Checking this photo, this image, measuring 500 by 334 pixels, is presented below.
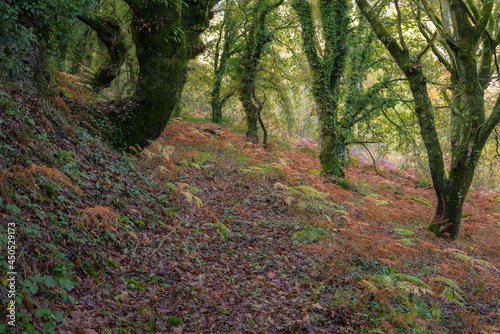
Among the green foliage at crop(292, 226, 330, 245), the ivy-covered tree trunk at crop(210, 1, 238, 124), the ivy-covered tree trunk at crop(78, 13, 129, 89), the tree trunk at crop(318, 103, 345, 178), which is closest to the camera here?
the green foliage at crop(292, 226, 330, 245)

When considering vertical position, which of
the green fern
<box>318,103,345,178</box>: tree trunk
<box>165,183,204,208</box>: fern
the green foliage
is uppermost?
<box>318,103,345,178</box>: tree trunk

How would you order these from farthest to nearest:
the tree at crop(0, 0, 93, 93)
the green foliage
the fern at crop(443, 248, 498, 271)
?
1. the green foliage
2. the fern at crop(443, 248, 498, 271)
3. the tree at crop(0, 0, 93, 93)

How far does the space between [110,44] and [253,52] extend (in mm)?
5945

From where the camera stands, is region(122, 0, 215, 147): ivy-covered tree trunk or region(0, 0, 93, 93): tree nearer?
region(0, 0, 93, 93): tree

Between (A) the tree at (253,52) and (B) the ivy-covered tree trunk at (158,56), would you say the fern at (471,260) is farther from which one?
(A) the tree at (253,52)

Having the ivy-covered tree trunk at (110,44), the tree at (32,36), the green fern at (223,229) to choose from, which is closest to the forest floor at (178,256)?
the green fern at (223,229)

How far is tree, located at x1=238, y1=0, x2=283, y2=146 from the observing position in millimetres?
12620

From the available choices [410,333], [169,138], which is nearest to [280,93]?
[169,138]

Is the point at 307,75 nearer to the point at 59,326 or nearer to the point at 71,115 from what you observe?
the point at 71,115

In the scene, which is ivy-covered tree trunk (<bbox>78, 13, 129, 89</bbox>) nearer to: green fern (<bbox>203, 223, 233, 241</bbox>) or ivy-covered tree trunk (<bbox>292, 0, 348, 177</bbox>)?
ivy-covered tree trunk (<bbox>292, 0, 348, 177</bbox>)

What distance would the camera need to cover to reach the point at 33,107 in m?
4.96

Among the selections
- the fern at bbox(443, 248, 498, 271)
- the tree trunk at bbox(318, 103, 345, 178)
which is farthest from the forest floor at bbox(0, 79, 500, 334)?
the tree trunk at bbox(318, 103, 345, 178)

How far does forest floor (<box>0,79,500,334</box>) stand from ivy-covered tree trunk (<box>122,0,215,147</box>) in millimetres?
602

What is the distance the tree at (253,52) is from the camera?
12620 millimetres
